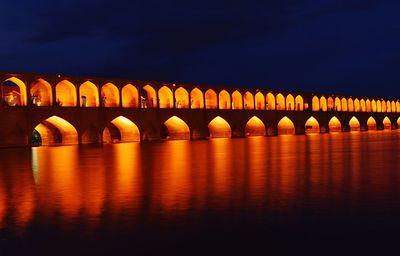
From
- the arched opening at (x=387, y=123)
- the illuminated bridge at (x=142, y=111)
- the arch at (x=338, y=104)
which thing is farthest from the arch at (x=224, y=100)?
the arched opening at (x=387, y=123)

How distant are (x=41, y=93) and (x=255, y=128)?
52.8ft

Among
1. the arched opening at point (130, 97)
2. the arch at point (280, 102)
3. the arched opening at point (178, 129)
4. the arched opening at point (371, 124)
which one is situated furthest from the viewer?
the arched opening at point (371, 124)

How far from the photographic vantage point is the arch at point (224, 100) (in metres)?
33.8

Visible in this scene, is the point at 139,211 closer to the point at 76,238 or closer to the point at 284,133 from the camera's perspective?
the point at 76,238

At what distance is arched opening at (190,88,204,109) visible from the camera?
104ft

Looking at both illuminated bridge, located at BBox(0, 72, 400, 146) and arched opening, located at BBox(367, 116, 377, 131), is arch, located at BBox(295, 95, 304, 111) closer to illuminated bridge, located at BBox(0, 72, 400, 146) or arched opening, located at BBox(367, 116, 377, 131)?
illuminated bridge, located at BBox(0, 72, 400, 146)

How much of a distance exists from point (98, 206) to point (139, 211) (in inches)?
20.7

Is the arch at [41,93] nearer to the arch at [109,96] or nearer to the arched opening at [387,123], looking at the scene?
the arch at [109,96]

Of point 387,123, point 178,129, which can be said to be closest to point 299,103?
point 178,129

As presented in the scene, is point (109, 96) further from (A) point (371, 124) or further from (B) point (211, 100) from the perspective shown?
(A) point (371, 124)

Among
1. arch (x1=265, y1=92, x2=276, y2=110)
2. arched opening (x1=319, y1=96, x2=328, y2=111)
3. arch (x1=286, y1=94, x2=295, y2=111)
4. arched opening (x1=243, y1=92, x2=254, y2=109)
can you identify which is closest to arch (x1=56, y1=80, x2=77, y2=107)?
A: arched opening (x1=243, y1=92, x2=254, y2=109)

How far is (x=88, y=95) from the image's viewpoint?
26.6 metres

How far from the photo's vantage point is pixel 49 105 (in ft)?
77.7

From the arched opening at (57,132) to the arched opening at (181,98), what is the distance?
789 cm
